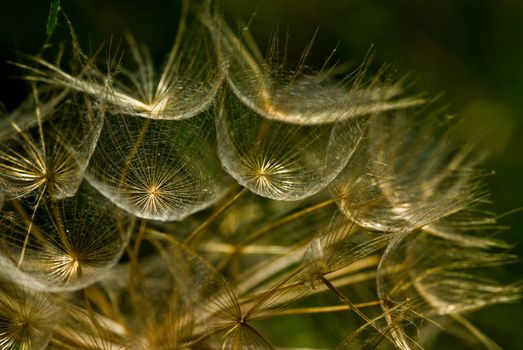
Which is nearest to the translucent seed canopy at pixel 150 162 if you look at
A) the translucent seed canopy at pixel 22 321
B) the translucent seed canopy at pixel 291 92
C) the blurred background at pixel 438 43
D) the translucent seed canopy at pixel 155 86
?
the translucent seed canopy at pixel 155 86

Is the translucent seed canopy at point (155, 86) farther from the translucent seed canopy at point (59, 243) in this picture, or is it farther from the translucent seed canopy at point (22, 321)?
the translucent seed canopy at point (22, 321)

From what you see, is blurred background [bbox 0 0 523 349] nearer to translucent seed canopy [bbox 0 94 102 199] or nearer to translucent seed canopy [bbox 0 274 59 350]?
translucent seed canopy [bbox 0 94 102 199]

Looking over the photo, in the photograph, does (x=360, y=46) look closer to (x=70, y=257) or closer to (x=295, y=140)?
(x=295, y=140)


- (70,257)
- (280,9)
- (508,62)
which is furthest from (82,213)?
(508,62)

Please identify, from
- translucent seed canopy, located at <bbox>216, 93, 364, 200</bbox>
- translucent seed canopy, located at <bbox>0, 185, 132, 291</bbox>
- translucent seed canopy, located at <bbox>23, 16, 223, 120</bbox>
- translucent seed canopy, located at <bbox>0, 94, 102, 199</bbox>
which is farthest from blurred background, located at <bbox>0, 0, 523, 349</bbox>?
translucent seed canopy, located at <bbox>0, 185, 132, 291</bbox>

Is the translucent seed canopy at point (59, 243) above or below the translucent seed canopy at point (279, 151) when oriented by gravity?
below

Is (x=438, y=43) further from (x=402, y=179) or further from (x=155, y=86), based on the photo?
(x=155, y=86)

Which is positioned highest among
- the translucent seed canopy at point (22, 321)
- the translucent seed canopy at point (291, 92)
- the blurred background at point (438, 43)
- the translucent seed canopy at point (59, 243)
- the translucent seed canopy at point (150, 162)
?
the blurred background at point (438, 43)
